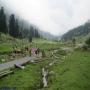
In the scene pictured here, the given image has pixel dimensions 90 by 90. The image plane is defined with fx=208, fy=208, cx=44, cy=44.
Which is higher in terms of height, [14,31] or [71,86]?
[14,31]

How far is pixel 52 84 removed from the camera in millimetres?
32750

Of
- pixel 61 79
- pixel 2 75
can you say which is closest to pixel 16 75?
pixel 2 75

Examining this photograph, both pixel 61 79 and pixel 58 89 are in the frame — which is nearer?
pixel 58 89

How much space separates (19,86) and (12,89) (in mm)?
2092

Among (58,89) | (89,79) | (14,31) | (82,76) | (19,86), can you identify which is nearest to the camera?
(58,89)

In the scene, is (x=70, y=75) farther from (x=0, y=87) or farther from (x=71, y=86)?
(x=0, y=87)

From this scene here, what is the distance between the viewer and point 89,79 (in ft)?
116

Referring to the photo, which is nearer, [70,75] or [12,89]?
[12,89]

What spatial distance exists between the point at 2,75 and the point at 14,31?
490 ft

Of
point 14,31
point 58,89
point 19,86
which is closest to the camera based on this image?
point 58,89

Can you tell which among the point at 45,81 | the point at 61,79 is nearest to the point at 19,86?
the point at 45,81

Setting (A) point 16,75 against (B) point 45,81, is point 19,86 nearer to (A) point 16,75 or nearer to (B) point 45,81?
(B) point 45,81

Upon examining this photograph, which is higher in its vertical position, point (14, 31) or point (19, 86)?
point (14, 31)

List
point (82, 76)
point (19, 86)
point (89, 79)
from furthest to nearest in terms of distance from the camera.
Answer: point (82, 76) < point (89, 79) < point (19, 86)
